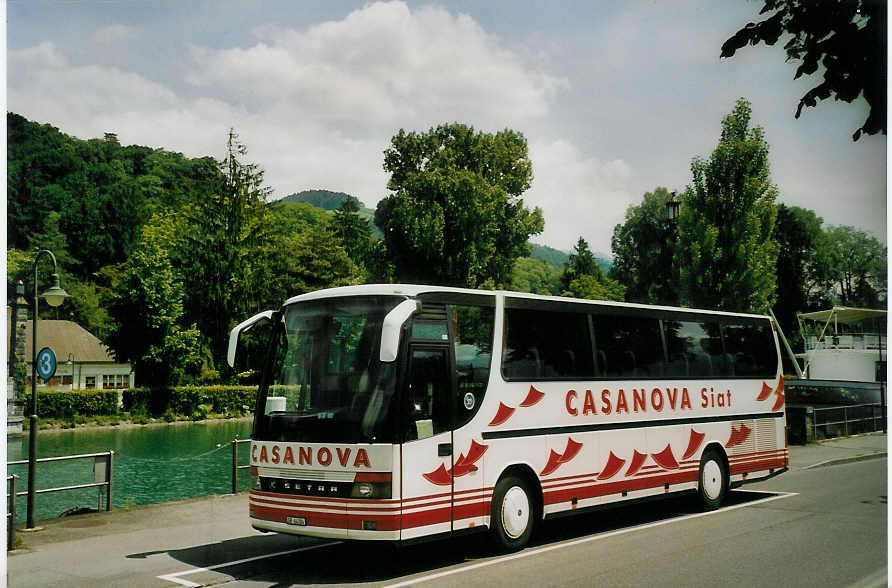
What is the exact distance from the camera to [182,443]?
145 ft

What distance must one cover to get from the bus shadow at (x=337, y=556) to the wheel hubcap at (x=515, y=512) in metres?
0.34

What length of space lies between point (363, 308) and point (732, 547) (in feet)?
18.2

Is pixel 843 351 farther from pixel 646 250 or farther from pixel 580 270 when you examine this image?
pixel 580 270

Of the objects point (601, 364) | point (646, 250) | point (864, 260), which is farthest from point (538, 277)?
point (601, 364)

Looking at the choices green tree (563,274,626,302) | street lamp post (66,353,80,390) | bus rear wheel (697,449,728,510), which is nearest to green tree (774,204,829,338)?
bus rear wheel (697,449,728,510)

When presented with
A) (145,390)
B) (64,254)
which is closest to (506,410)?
(145,390)

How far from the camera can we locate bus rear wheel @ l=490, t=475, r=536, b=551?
1087 cm

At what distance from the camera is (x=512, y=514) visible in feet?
36.4

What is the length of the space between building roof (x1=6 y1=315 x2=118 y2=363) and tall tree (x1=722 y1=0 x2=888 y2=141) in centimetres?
6748

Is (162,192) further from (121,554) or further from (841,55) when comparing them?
(841,55)

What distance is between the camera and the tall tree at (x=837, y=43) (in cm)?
621

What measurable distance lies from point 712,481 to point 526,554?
546 centimetres

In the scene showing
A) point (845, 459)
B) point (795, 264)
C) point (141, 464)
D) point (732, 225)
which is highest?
point (732, 225)

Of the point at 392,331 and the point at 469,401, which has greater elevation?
the point at 392,331
